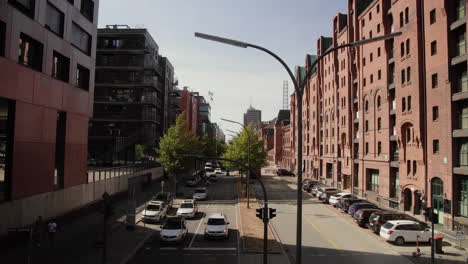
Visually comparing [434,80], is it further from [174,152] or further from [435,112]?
[174,152]

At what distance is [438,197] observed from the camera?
93.5 ft

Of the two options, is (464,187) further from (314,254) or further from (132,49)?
(132,49)

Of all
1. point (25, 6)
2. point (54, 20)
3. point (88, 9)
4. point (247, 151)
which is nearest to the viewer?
point (25, 6)

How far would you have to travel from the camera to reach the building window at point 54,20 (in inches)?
950

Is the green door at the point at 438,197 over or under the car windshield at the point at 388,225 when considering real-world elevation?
over

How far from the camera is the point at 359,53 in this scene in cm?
4631

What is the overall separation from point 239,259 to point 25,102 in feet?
50.5

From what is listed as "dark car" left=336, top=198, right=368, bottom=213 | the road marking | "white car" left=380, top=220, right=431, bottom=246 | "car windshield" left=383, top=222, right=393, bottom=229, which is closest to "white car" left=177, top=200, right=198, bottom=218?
the road marking

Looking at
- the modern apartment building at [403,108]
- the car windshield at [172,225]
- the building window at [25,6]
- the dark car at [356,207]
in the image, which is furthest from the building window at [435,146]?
the building window at [25,6]

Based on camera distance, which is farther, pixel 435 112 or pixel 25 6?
pixel 435 112

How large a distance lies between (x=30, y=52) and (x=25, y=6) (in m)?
2.75

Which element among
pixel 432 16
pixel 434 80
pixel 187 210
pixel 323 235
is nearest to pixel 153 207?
pixel 187 210

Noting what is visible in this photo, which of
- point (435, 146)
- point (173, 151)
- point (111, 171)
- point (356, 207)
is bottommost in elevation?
point (356, 207)

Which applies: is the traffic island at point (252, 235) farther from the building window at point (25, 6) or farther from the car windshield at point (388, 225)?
the building window at point (25, 6)
